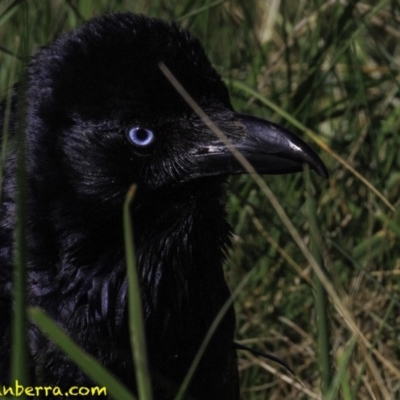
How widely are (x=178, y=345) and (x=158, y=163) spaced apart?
1.61ft

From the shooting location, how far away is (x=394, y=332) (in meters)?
3.59

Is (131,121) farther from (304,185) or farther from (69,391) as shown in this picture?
(304,185)

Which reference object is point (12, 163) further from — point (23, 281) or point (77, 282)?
point (23, 281)

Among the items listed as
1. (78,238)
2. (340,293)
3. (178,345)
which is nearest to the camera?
(340,293)

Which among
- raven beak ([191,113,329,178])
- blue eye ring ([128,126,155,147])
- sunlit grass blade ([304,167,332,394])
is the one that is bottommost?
sunlit grass blade ([304,167,332,394])

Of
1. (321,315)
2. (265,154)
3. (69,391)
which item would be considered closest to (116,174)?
(265,154)

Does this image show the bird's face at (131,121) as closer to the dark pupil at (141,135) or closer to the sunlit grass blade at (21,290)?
the dark pupil at (141,135)

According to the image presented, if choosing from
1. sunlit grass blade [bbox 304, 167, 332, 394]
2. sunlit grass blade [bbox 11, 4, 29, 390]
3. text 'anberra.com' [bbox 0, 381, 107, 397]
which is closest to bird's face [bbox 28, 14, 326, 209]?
text 'anberra.com' [bbox 0, 381, 107, 397]

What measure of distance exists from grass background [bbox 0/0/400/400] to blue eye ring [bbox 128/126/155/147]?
792mm

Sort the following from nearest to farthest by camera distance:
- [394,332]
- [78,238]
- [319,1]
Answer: [78,238] → [394,332] → [319,1]

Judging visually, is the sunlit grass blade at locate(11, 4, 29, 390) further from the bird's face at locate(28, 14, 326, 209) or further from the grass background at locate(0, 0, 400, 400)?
the grass background at locate(0, 0, 400, 400)

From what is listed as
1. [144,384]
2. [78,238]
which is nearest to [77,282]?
[78,238]

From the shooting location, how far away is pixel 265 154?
9.52ft

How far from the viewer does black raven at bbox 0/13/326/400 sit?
2.86 meters
